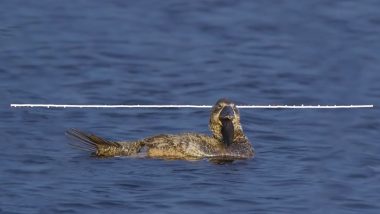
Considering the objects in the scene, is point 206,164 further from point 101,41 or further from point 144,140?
point 101,41

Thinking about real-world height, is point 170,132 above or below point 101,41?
below

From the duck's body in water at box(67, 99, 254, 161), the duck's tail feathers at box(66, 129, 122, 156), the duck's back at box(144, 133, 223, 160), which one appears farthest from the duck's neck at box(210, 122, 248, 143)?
the duck's tail feathers at box(66, 129, 122, 156)

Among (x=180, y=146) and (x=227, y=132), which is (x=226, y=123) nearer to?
(x=227, y=132)

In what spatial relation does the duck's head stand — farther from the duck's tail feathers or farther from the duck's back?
the duck's tail feathers

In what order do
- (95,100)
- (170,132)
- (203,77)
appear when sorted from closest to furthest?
1. (170,132)
2. (95,100)
3. (203,77)

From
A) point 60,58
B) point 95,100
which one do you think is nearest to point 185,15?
point 60,58

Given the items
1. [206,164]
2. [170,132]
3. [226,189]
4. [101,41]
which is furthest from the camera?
[101,41]

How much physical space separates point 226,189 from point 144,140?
1.43m

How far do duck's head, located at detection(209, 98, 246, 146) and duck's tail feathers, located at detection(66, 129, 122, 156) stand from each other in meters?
1.11

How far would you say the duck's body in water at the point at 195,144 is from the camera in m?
14.8

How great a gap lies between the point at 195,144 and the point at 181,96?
2.65 metres

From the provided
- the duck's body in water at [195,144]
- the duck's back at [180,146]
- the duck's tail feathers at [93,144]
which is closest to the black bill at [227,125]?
the duck's body in water at [195,144]

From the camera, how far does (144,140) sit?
49.1 ft

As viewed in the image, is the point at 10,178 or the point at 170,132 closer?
the point at 10,178
